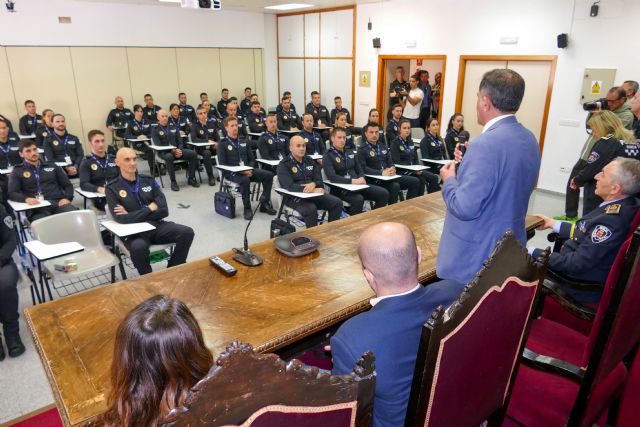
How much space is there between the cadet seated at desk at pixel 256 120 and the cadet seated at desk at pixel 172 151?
1.74 m

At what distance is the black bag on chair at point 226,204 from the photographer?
5641mm

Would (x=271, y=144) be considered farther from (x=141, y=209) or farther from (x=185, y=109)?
(x=185, y=109)

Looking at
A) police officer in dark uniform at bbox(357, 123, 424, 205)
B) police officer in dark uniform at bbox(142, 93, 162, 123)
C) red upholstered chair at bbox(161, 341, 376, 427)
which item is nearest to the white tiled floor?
police officer in dark uniform at bbox(357, 123, 424, 205)

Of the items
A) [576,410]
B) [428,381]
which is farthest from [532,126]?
[428,381]

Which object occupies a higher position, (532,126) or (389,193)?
(532,126)

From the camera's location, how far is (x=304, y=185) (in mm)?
4719

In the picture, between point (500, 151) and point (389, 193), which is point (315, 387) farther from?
point (389, 193)

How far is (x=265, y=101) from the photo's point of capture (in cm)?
1224

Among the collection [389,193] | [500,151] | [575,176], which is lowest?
[389,193]

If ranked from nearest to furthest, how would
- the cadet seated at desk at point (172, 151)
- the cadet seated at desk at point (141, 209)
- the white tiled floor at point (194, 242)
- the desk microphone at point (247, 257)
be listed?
the desk microphone at point (247, 257) < the white tiled floor at point (194, 242) < the cadet seated at desk at point (141, 209) < the cadet seated at desk at point (172, 151)

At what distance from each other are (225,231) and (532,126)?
5.23 m

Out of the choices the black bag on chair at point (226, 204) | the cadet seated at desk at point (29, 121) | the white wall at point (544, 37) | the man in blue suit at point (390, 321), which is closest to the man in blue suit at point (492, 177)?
the man in blue suit at point (390, 321)

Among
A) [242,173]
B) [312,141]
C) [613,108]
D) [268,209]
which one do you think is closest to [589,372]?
[613,108]

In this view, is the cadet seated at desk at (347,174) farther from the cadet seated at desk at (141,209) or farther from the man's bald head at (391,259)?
the man's bald head at (391,259)
